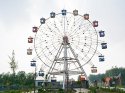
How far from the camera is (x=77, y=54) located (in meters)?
60.7

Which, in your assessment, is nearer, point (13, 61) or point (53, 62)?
point (53, 62)

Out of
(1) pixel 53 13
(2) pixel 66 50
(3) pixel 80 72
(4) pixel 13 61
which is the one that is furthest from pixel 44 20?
(4) pixel 13 61

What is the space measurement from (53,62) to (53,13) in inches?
313

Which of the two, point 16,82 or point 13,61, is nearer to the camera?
point 13,61

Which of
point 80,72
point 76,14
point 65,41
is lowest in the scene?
point 80,72

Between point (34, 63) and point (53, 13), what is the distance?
8.77 m

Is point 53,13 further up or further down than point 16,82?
further up

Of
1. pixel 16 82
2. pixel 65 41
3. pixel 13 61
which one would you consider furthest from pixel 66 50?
pixel 16 82

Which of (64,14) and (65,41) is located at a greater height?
(64,14)

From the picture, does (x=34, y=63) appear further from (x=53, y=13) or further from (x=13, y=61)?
(x=13, y=61)

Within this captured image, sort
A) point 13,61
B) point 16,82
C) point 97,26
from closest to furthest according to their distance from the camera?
point 97,26
point 13,61
point 16,82

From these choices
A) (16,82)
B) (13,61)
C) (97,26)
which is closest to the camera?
(97,26)

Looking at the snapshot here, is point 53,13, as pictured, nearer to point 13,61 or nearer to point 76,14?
point 76,14

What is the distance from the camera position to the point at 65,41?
60562mm
